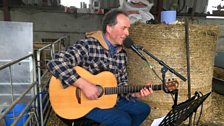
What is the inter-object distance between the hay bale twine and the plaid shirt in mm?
576

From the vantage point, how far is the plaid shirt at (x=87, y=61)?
154cm

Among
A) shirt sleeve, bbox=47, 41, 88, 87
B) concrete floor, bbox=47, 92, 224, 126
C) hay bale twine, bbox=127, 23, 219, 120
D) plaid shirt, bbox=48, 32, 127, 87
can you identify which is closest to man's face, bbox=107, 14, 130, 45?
plaid shirt, bbox=48, 32, 127, 87

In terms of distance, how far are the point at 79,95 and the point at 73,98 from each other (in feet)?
0.17

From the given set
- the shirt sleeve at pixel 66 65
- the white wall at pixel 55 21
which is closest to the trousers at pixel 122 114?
the shirt sleeve at pixel 66 65

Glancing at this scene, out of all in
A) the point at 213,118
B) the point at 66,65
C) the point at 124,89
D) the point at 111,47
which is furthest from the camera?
the point at 213,118

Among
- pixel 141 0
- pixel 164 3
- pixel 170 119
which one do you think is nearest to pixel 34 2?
pixel 164 3

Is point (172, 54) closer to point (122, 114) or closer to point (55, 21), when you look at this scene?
point (122, 114)

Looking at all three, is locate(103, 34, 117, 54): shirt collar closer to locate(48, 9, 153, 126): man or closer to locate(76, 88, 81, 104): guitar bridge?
locate(48, 9, 153, 126): man

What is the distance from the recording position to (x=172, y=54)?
7.61 feet

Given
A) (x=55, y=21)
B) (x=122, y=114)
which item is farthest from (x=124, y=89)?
(x=55, y=21)

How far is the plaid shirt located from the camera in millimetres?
1540

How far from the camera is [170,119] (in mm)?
1327

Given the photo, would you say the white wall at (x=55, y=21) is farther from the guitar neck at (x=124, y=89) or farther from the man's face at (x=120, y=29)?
the guitar neck at (x=124, y=89)

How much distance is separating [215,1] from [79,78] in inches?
205
